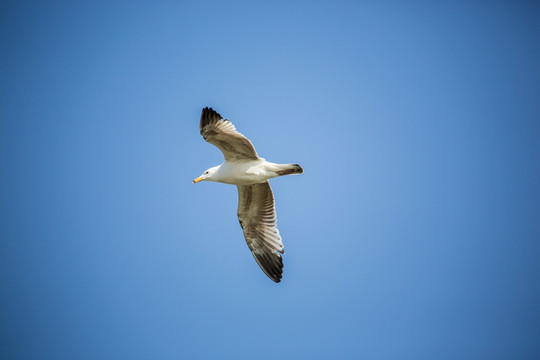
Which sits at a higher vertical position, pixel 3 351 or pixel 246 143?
pixel 246 143

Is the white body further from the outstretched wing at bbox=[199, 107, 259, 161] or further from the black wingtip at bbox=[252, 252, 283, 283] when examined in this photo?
the black wingtip at bbox=[252, 252, 283, 283]

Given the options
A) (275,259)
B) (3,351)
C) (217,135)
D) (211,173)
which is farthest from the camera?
(3,351)

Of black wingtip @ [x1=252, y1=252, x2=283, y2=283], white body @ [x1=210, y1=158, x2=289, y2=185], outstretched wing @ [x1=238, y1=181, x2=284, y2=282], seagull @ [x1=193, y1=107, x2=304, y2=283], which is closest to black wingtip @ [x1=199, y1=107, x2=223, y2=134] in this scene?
Answer: seagull @ [x1=193, y1=107, x2=304, y2=283]

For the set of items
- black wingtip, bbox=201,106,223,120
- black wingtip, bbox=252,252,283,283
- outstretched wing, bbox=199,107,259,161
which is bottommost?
black wingtip, bbox=252,252,283,283

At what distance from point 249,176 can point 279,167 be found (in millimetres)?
501

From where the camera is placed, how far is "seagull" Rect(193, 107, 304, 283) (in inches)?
283

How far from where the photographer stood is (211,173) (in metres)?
7.82

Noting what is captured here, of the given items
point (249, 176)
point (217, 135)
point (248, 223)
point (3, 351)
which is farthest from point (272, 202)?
point (3, 351)

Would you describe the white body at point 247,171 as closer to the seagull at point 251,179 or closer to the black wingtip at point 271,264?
the seagull at point 251,179

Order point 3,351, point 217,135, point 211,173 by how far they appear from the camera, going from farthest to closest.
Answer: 1. point 3,351
2. point 211,173
3. point 217,135

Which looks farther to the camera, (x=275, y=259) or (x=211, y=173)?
(x=275, y=259)

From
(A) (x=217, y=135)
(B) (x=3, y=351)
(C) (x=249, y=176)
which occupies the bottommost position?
(B) (x=3, y=351)

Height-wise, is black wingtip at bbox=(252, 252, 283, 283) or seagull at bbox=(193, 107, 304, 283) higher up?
seagull at bbox=(193, 107, 304, 283)

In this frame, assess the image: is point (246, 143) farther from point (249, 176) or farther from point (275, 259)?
point (275, 259)
